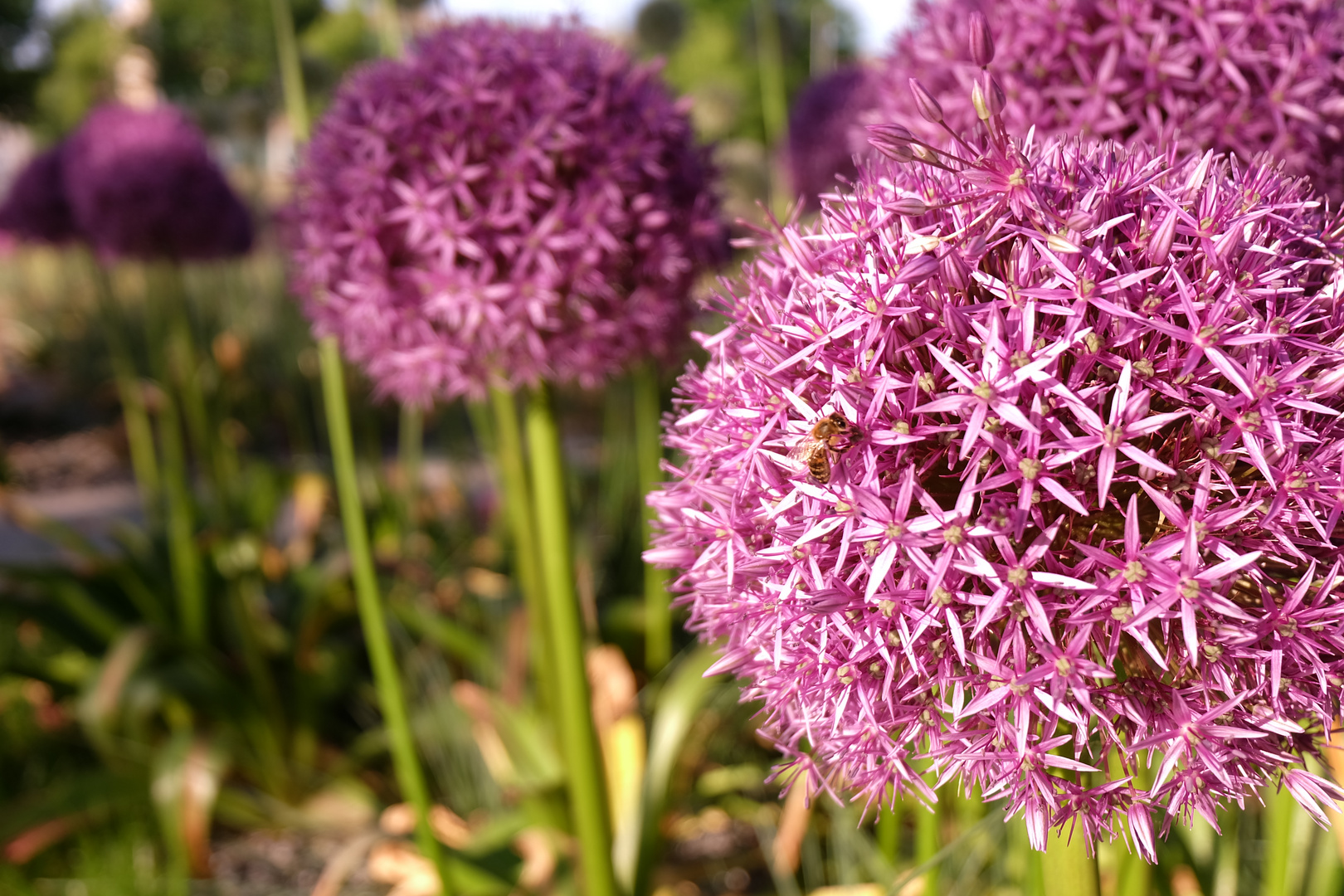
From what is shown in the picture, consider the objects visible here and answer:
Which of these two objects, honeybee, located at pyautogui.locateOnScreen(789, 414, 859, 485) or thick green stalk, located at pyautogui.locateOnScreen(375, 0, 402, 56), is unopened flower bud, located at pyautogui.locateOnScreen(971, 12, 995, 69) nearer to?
honeybee, located at pyautogui.locateOnScreen(789, 414, 859, 485)

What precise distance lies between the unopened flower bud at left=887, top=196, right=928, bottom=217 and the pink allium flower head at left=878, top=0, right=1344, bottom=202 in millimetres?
708

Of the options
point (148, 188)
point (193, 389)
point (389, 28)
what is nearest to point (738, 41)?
point (148, 188)

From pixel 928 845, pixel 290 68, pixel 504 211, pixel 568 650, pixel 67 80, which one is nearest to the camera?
pixel 928 845

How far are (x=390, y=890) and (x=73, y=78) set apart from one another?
1012 inches

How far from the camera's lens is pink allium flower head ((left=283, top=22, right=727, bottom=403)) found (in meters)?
1.98

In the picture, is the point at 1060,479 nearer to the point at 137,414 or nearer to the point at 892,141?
the point at 892,141

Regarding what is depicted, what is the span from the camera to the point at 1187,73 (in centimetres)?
162

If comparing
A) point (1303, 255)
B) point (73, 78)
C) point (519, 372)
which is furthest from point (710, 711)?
point (73, 78)

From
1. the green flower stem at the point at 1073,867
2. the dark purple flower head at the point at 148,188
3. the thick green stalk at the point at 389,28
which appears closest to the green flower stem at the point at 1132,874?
the green flower stem at the point at 1073,867

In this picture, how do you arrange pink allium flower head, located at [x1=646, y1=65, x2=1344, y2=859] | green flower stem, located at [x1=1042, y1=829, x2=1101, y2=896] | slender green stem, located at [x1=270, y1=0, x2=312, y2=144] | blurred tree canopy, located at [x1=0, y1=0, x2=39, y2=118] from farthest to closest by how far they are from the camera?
blurred tree canopy, located at [x1=0, y1=0, x2=39, y2=118], slender green stem, located at [x1=270, y1=0, x2=312, y2=144], green flower stem, located at [x1=1042, y1=829, x2=1101, y2=896], pink allium flower head, located at [x1=646, y1=65, x2=1344, y2=859]

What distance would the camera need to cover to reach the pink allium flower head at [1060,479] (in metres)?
1.00

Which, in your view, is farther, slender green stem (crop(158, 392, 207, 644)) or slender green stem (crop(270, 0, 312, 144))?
slender green stem (crop(158, 392, 207, 644))

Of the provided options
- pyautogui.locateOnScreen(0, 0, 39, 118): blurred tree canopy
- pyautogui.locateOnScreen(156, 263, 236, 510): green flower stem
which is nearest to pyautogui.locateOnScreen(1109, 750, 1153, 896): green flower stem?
pyautogui.locateOnScreen(156, 263, 236, 510): green flower stem

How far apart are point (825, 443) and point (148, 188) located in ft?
14.2
